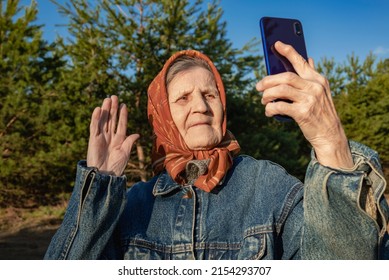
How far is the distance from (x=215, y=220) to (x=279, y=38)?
0.75 meters

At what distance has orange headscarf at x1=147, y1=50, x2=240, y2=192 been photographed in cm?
171

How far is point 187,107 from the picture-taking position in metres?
1.83

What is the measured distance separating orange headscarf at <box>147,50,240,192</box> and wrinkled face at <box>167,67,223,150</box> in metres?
0.03

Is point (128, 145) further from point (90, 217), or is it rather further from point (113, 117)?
point (90, 217)

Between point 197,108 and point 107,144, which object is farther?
point 197,108

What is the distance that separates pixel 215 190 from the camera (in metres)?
1.71

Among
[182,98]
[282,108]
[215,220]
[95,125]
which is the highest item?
[182,98]

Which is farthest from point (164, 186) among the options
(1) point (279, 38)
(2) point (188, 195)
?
(1) point (279, 38)

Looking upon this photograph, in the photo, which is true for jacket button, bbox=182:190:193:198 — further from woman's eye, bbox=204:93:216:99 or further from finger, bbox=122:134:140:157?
woman's eye, bbox=204:93:216:99

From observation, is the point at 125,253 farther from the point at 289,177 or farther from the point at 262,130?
the point at 262,130

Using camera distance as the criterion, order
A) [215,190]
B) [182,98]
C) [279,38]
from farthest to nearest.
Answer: [182,98], [215,190], [279,38]

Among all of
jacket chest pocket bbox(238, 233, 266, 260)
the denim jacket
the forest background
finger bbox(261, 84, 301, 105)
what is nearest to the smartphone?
finger bbox(261, 84, 301, 105)
